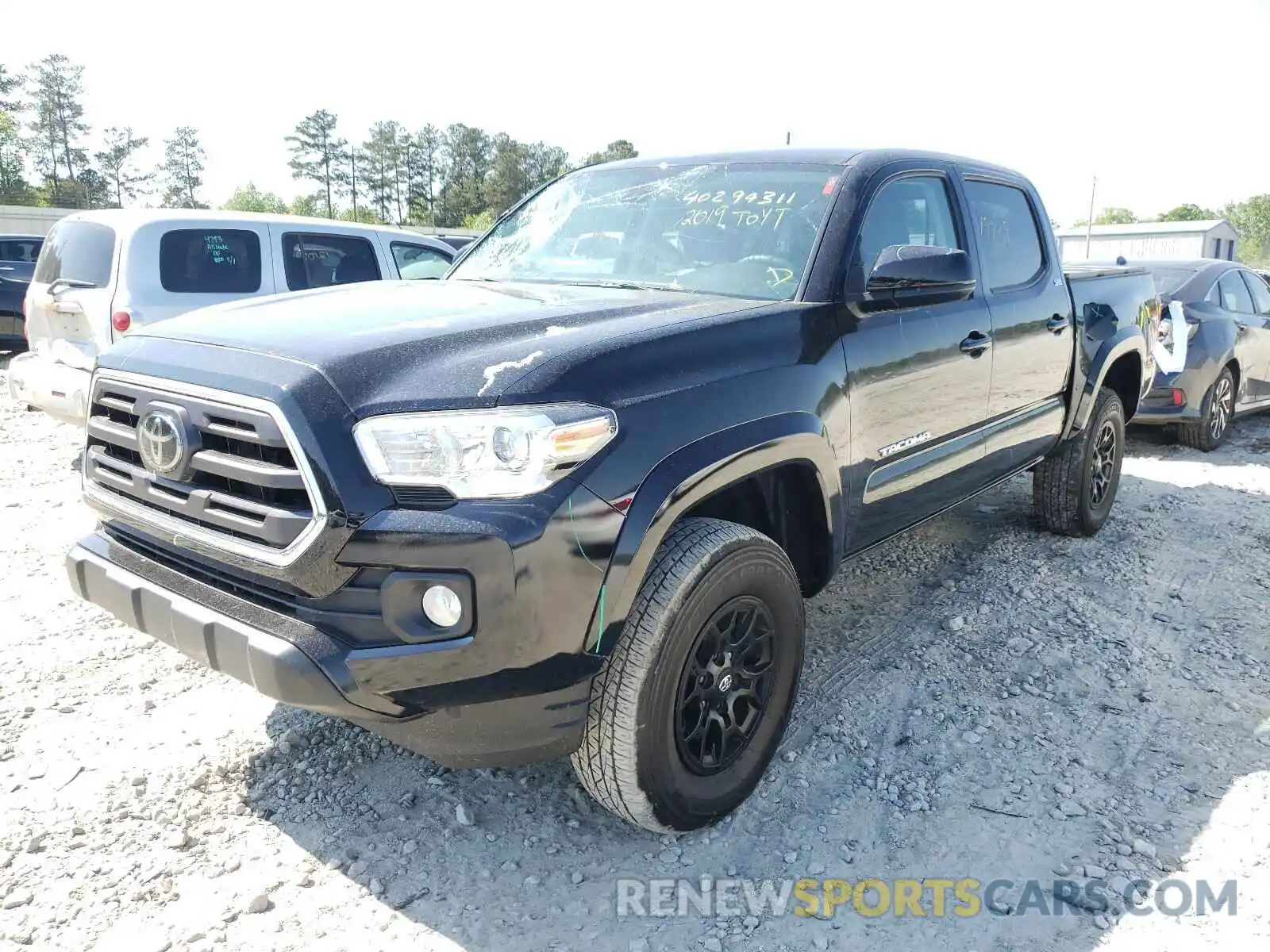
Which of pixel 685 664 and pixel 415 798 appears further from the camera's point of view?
pixel 415 798

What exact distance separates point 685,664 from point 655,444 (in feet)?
2.00

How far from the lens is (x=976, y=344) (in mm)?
3779

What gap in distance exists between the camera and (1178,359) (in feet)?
24.8

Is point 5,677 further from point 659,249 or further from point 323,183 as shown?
point 323,183

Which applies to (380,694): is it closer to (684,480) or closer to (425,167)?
(684,480)

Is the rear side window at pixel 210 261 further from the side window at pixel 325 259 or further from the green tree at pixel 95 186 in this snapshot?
the green tree at pixel 95 186

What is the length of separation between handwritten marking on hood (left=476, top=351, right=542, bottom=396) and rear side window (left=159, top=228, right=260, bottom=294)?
17.3 feet

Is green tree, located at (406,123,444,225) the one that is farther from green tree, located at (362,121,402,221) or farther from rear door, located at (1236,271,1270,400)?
rear door, located at (1236,271,1270,400)

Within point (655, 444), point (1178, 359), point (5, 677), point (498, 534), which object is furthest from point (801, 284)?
point (1178, 359)

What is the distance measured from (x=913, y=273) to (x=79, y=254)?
19.8 ft

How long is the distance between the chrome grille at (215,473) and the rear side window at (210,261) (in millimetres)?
4437

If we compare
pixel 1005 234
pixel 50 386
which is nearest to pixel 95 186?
pixel 50 386

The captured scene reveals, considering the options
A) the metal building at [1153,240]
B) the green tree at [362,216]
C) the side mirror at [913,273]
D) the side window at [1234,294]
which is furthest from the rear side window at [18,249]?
the green tree at [362,216]

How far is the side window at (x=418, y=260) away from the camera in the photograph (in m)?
8.37
